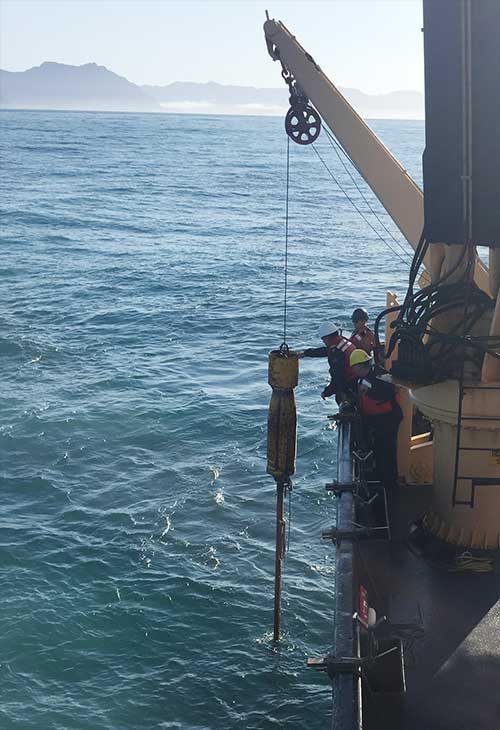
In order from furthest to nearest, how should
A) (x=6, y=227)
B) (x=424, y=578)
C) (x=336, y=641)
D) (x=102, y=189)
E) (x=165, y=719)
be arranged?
(x=102, y=189)
(x=6, y=227)
(x=165, y=719)
(x=424, y=578)
(x=336, y=641)

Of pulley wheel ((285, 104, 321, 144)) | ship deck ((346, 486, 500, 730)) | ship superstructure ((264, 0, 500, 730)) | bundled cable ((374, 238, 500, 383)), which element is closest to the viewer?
ship deck ((346, 486, 500, 730))

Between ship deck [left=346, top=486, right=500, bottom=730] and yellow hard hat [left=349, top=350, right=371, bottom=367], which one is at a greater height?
yellow hard hat [left=349, top=350, right=371, bottom=367]

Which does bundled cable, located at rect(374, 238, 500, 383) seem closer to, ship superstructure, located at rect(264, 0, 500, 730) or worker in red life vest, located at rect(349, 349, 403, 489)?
ship superstructure, located at rect(264, 0, 500, 730)

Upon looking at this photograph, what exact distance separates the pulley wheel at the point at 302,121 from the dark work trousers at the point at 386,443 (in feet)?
A: 14.3

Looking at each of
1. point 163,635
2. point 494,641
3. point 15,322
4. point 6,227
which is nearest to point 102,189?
Answer: point 6,227

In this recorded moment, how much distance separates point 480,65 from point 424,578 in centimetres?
432

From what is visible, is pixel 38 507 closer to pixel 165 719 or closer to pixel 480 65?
pixel 165 719

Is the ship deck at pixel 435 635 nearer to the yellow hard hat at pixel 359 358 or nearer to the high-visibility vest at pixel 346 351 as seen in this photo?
the yellow hard hat at pixel 359 358

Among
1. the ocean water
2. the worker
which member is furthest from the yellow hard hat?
the ocean water

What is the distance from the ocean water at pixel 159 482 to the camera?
33.4 ft

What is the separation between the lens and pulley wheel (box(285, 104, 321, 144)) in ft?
40.9

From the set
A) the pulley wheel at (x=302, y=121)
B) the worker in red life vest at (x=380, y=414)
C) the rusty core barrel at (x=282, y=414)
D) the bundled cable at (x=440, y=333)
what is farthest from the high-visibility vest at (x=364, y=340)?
the bundled cable at (x=440, y=333)

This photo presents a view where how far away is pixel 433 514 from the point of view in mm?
8914

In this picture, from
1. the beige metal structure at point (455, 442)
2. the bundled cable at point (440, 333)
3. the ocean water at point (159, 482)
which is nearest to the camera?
the bundled cable at point (440, 333)
